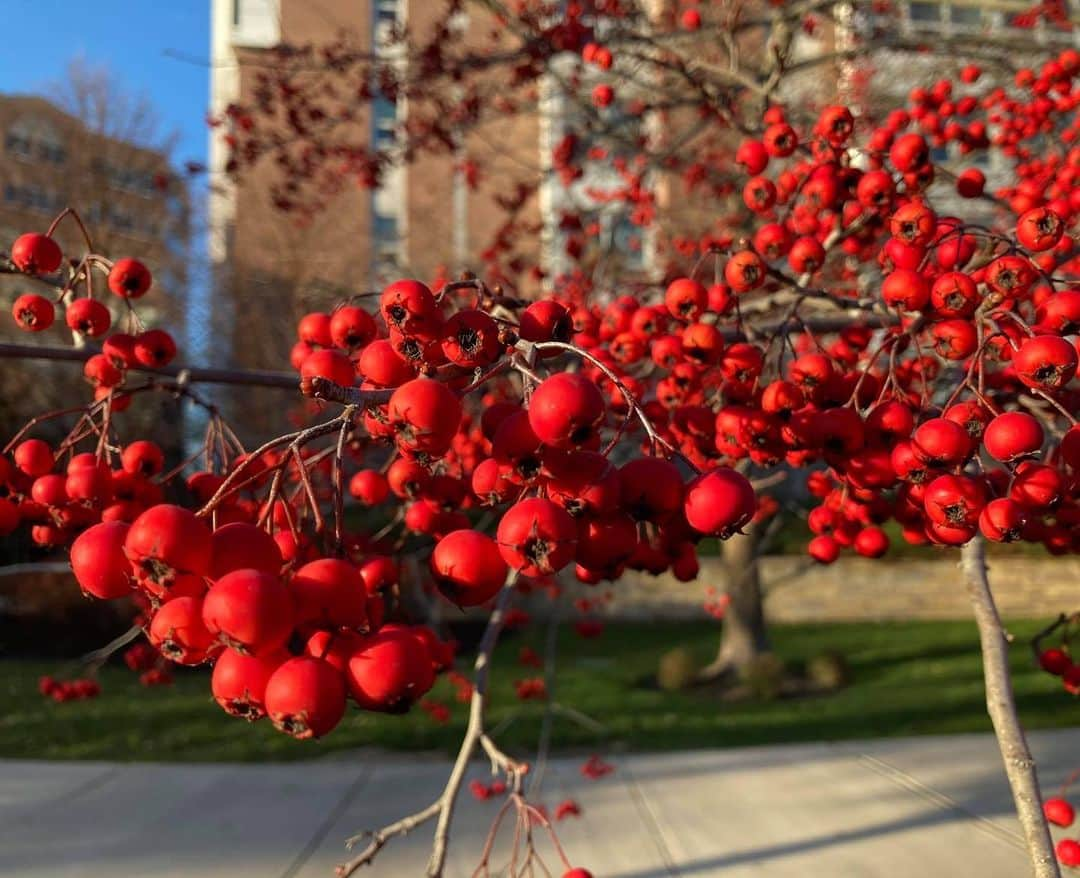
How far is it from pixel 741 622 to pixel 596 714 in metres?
2.97

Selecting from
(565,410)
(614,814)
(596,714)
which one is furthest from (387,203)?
(565,410)

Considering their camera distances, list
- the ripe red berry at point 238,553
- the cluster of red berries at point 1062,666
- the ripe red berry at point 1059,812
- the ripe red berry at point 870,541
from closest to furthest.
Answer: the ripe red berry at point 238,553, the ripe red berry at point 870,541, the cluster of red berries at point 1062,666, the ripe red berry at point 1059,812

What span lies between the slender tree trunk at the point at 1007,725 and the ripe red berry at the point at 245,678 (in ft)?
5.52

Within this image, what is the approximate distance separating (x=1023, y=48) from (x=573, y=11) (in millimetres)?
3717

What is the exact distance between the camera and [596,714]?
28.5 ft

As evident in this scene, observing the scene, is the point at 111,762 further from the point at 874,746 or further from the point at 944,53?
the point at 944,53

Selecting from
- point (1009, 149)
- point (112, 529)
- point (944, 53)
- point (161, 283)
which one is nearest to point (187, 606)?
point (112, 529)

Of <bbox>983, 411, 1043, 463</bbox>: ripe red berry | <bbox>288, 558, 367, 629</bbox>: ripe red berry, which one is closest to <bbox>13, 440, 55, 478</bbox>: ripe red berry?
<bbox>288, 558, 367, 629</bbox>: ripe red berry

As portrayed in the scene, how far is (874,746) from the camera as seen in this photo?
692 centimetres

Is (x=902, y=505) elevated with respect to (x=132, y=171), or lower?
lower

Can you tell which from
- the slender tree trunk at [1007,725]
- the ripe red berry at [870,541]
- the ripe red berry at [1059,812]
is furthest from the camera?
the ripe red berry at [1059,812]

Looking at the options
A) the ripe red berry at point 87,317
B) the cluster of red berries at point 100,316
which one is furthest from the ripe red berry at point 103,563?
the ripe red berry at point 87,317

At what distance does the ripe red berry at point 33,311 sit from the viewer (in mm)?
2221

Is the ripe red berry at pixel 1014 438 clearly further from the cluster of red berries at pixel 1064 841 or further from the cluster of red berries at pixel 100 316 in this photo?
the cluster of red berries at pixel 1064 841
